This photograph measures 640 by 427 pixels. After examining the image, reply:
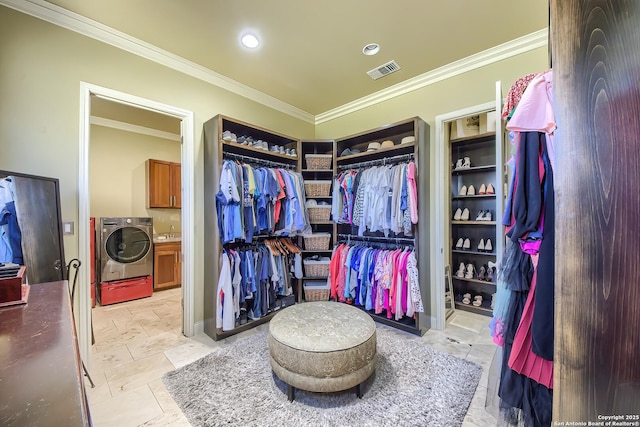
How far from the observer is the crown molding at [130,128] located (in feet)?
12.4

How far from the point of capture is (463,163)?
3.30 m

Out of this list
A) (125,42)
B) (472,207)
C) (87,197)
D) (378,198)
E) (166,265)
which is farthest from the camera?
(166,265)

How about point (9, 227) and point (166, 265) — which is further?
point (166, 265)

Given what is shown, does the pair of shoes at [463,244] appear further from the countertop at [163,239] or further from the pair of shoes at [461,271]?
the countertop at [163,239]

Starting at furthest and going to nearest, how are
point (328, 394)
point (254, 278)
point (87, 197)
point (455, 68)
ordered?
point (254, 278) → point (455, 68) → point (87, 197) → point (328, 394)

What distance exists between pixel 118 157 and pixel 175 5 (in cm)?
327

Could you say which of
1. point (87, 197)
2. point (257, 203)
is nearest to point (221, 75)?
point (257, 203)

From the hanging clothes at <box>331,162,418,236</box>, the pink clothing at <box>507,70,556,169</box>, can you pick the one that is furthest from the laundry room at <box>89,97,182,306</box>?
the pink clothing at <box>507,70,556,169</box>

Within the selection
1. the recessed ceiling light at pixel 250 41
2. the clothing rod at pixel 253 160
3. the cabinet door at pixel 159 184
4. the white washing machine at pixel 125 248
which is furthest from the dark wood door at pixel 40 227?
the cabinet door at pixel 159 184

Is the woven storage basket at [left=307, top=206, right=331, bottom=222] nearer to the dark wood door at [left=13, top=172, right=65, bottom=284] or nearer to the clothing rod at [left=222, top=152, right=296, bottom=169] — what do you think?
the clothing rod at [left=222, top=152, right=296, bottom=169]

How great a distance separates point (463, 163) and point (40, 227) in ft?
14.0

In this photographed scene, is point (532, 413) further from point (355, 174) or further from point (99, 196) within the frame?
point (99, 196)

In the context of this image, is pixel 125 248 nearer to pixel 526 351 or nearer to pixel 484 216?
pixel 526 351

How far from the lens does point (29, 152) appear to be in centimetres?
175
